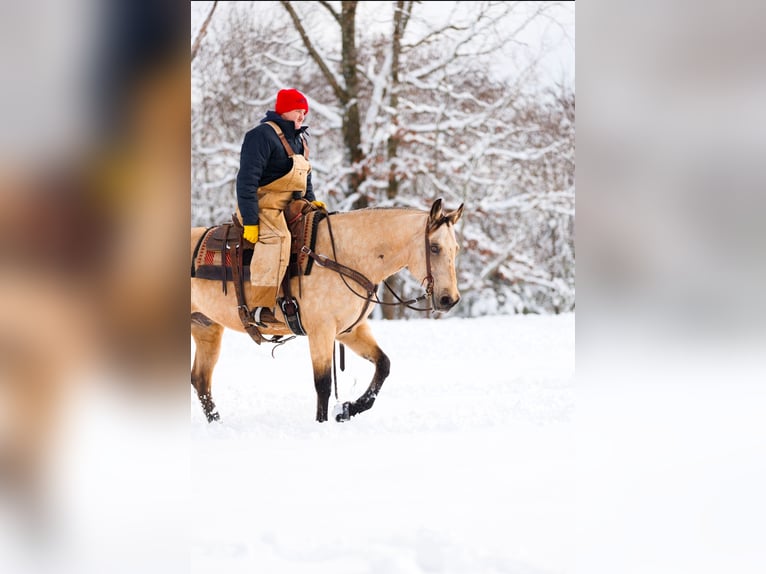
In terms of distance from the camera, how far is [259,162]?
5340 mm

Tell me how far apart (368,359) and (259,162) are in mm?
1612

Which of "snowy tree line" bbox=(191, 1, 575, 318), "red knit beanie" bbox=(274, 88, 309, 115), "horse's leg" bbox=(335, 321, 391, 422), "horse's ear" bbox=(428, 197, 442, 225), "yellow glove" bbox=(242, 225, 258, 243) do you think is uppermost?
"snowy tree line" bbox=(191, 1, 575, 318)

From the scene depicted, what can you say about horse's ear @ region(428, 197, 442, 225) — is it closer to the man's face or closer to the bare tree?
the man's face

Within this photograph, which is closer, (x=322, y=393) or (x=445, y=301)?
(x=445, y=301)

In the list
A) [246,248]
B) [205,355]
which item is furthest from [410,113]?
[246,248]

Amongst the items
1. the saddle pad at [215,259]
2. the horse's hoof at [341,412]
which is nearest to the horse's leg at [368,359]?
the horse's hoof at [341,412]

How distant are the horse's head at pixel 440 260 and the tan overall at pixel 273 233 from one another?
939 mm

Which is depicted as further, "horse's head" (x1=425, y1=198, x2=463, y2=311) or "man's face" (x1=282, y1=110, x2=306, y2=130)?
"man's face" (x1=282, y1=110, x2=306, y2=130)

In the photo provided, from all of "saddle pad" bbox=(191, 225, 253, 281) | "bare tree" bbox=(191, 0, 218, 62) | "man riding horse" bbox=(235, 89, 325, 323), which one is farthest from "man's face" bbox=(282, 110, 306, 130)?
"bare tree" bbox=(191, 0, 218, 62)

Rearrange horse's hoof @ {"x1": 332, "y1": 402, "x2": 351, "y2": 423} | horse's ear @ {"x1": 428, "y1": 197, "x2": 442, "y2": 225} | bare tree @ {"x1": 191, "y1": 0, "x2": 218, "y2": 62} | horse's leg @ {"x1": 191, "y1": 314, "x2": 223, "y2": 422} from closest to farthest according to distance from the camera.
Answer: horse's ear @ {"x1": 428, "y1": 197, "x2": 442, "y2": 225}
horse's hoof @ {"x1": 332, "y1": 402, "x2": 351, "y2": 423}
horse's leg @ {"x1": 191, "y1": 314, "x2": 223, "y2": 422}
bare tree @ {"x1": 191, "y1": 0, "x2": 218, "y2": 62}

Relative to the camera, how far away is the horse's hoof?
18.4ft

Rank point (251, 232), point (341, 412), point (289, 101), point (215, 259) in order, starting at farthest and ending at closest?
1. point (215, 259)
2. point (341, 412)
3. point (289, 101)
4. point (251, 232)

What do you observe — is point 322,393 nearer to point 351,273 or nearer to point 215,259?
point 351,273
